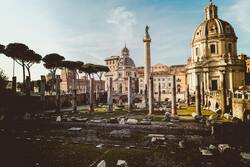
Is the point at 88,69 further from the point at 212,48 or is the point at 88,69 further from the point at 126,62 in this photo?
the point at 126,62

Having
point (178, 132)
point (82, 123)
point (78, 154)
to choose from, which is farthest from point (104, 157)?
point (82, 123)

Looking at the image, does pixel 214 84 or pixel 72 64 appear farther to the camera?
pixel 72 64

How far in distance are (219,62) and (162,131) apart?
100 ft

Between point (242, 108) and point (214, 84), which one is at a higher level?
point (214, 84)

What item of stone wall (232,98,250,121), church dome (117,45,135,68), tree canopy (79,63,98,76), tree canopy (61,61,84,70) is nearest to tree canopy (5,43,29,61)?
tree canopy (61,61,84,70)

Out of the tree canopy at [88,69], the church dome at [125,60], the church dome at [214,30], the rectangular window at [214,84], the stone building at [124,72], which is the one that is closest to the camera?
the rectangular window at [214,84]

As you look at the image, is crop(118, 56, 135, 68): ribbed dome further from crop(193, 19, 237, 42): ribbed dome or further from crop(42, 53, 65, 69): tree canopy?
crop(42, 53, 65, 69): tree canopy

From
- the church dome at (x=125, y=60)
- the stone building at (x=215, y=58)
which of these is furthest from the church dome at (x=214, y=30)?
the church dome at (x=125, y=60)

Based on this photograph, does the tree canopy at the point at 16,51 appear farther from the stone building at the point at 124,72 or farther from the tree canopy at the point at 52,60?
the stone building at the point at 124,72

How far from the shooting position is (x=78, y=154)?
923cm

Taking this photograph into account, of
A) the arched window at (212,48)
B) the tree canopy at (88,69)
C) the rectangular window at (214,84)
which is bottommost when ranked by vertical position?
the rectangular window at (214,84)

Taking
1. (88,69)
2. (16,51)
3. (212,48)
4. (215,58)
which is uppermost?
(212,48)

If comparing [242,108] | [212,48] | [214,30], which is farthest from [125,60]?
[242,108]

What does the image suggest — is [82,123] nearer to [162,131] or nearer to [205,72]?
[162,131]
